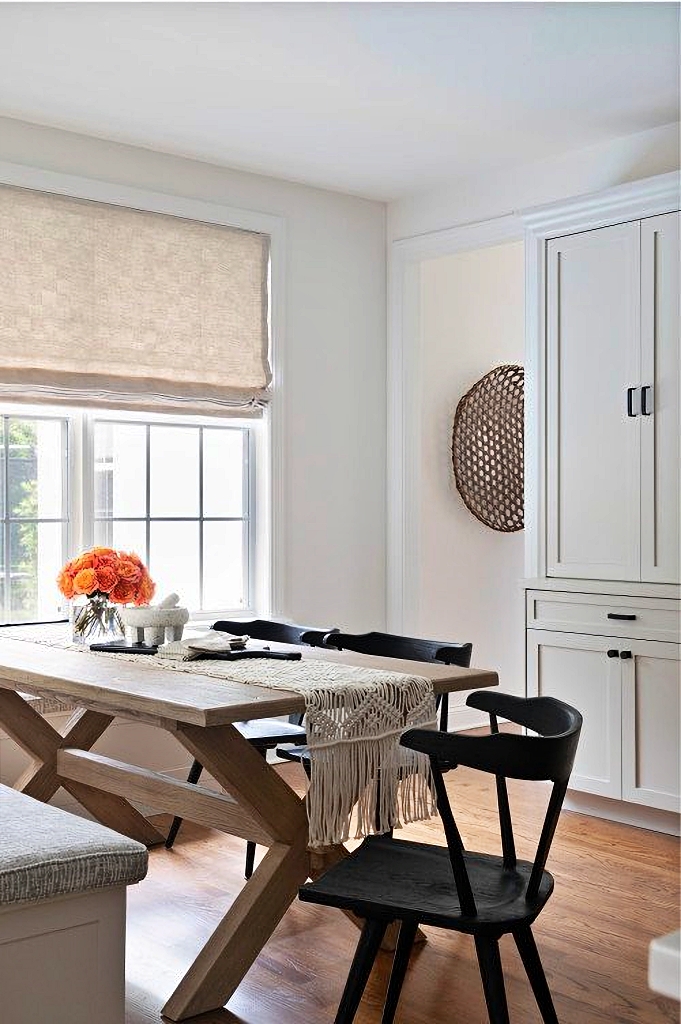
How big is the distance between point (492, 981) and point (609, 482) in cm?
260

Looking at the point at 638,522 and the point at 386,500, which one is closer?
the point at 638,522

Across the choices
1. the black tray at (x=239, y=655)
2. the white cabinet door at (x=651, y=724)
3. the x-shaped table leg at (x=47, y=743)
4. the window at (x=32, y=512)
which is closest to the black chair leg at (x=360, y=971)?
the black tray at (x=239, y=655)

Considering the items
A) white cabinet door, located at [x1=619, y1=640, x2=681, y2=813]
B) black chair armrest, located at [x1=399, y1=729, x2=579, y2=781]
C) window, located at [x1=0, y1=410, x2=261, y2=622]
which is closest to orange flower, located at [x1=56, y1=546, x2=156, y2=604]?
window, located at [x1=0, y1=410, x2=261, y2=622]

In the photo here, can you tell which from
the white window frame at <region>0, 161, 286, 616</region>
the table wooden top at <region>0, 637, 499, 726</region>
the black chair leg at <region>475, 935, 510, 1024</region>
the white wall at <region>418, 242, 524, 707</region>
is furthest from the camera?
the white wall at <region>418, 242, 524, 707</region>

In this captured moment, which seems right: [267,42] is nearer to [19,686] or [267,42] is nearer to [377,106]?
[377,106]

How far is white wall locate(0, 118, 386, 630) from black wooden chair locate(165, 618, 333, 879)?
1.20m

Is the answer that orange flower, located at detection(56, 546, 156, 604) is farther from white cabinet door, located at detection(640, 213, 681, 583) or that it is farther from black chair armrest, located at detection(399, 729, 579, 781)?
white cabinet door, located at detection(640, 213, 681, 583)

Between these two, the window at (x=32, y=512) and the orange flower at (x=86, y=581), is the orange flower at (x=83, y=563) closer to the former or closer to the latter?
the orange flower at (x=86, y=581)

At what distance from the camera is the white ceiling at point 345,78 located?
341 cm

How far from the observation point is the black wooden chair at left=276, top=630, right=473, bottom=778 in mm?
3451

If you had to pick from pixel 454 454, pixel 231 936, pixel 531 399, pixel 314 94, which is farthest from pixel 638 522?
pixel 231 936

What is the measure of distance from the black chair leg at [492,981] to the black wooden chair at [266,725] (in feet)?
4.43

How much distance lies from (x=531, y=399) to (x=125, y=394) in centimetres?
169

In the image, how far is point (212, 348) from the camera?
190 inches
